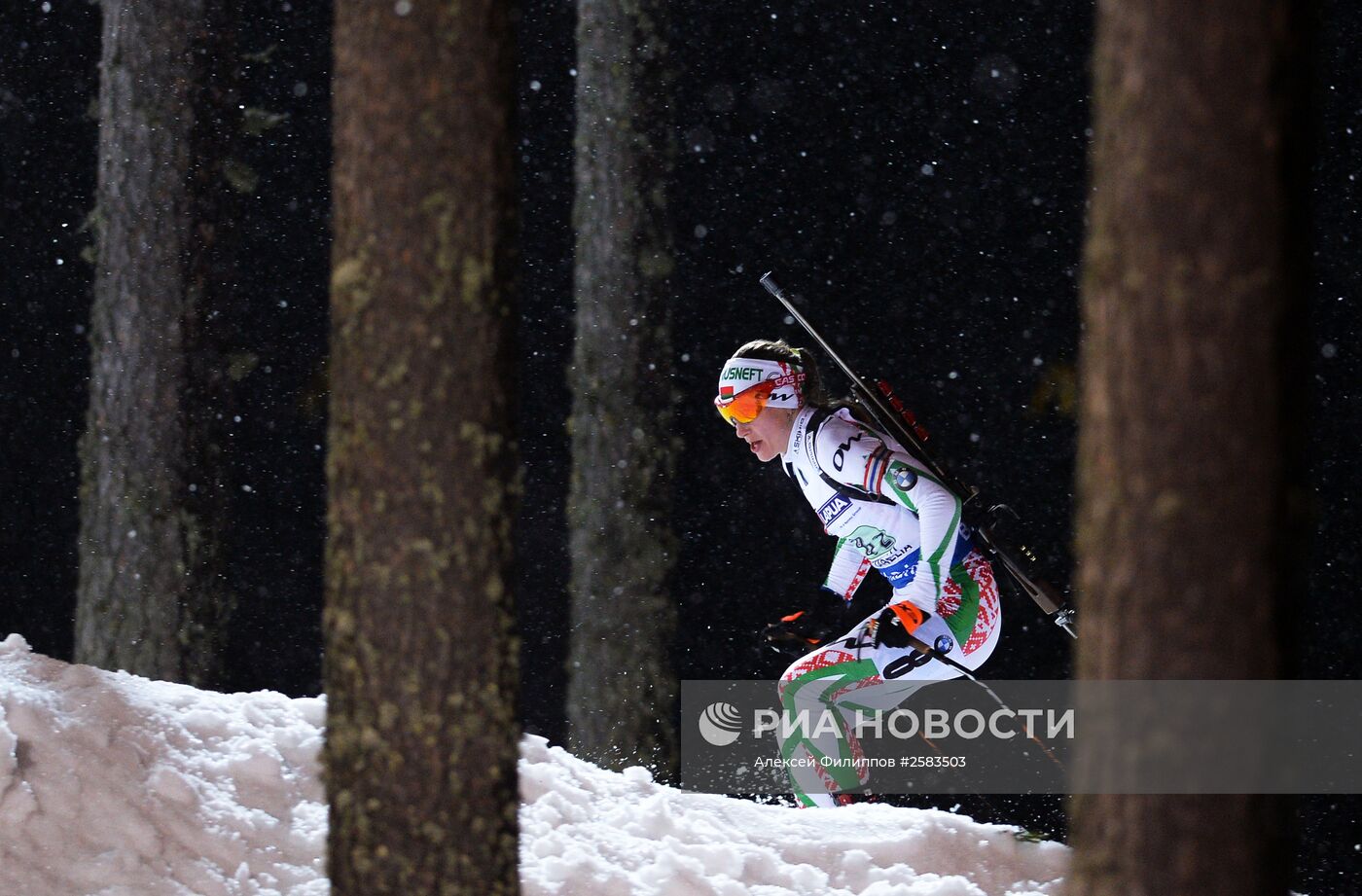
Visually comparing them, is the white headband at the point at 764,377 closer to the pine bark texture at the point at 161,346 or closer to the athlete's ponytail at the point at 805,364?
the athlete's ponytail at the point at 805,364

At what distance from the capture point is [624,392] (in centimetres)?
652

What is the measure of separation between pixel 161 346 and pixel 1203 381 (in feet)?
15.8

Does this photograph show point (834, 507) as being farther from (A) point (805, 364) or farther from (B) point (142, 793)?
(B) point (142, 793)

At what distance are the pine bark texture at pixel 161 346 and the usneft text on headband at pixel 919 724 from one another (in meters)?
2.47

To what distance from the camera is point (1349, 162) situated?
28.4 feet

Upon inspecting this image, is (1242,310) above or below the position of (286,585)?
below

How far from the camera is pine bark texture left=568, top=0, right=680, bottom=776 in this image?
653cm

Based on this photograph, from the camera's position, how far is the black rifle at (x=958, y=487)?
5.66 meters

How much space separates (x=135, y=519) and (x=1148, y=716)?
191 inches

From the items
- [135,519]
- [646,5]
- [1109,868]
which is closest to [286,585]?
[135,519]

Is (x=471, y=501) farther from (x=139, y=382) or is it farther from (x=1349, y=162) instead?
Answer: (x=1349, y=162)

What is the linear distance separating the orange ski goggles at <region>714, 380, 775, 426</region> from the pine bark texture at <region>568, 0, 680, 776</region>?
86 cm

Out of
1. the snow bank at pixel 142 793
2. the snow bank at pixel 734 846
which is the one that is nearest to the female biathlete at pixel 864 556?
the snow bank at pixel 734 846

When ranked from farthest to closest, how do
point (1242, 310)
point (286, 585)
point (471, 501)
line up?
point (286, 585) → point (471, 501) → point (1242, 310)
